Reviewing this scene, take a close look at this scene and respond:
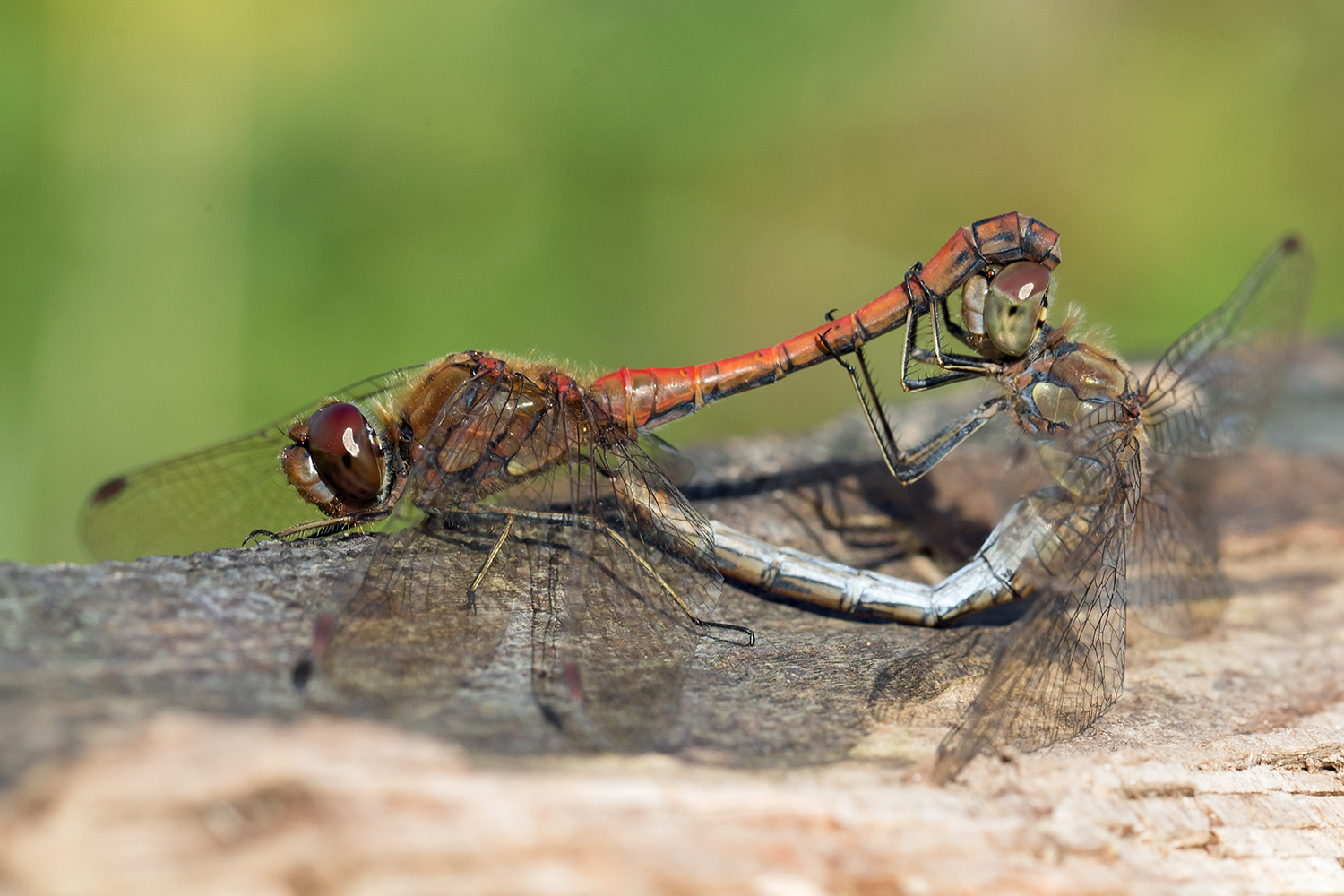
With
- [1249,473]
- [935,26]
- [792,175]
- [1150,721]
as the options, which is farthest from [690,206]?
[1150,721]

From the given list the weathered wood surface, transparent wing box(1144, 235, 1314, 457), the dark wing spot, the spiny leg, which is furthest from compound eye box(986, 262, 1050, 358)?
the dark wing spot

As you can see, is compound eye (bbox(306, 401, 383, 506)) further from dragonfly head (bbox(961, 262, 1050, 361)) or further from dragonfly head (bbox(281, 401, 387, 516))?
dragonfly head (bbox(961, 262, 1050, 361))

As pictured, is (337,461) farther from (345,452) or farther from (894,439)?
(894,439)

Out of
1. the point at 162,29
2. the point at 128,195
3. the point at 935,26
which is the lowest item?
the point at 128,195

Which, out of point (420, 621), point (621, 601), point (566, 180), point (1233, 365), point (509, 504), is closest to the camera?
point (420, 621)

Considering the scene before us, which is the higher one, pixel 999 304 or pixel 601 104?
pixel 601 104

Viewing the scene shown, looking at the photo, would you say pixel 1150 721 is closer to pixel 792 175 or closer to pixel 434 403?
pixel 434 403

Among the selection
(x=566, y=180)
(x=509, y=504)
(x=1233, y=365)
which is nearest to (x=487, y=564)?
(x=509, y=504)
